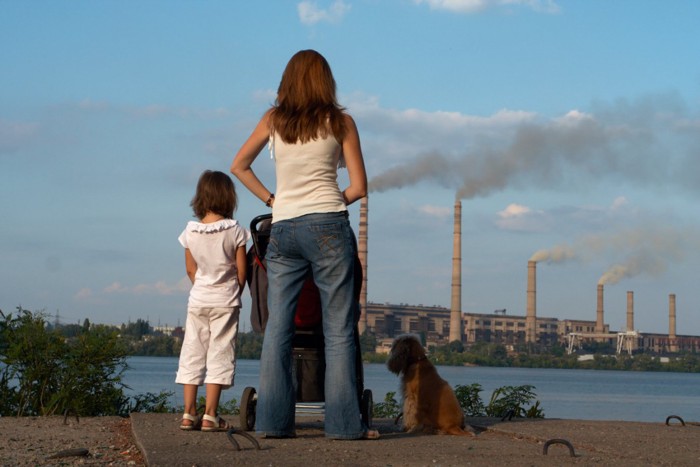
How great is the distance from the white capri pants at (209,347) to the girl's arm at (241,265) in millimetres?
179

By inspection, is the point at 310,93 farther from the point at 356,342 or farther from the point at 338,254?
the point at 356,342

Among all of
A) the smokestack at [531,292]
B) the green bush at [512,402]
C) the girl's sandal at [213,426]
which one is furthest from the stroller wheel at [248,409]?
the smokestack at [531,292]

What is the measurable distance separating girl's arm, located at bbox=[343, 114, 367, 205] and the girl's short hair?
3.39 feet

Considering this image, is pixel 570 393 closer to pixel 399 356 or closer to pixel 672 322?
pixel 399 356

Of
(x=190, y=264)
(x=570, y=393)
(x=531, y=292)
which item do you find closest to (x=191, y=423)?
(x=190, y=264)

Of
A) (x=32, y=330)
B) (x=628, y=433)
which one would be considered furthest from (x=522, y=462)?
(x=32, y=330)

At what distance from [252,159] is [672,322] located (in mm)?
124858

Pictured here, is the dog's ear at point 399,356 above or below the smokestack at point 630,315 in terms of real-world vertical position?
below

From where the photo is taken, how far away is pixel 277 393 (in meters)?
5.61

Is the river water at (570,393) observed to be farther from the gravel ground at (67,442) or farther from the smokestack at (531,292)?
the smokestack at (531,292)

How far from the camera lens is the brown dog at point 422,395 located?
626cm

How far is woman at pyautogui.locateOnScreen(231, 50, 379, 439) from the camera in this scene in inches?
218

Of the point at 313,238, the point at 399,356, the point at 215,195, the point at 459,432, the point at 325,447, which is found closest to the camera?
the point at 325,447

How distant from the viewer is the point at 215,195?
249 inches
